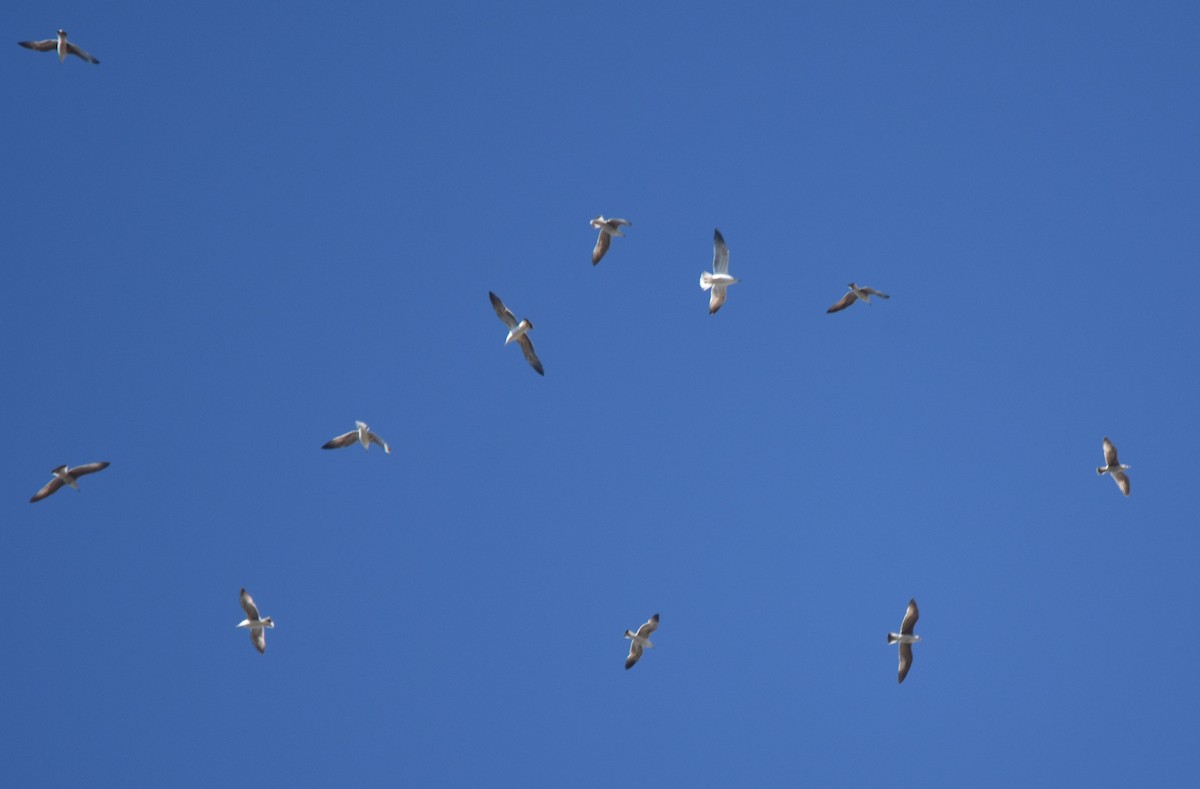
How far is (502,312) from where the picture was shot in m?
31.6

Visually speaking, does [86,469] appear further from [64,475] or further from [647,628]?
[647,628]

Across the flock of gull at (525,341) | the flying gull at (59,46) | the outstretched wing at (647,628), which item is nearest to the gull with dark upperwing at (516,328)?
the flock of gull at (525,341)

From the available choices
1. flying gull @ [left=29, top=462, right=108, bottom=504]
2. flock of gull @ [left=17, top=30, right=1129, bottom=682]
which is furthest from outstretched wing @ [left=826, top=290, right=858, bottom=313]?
flying gull @ [left=29, top=462, right=108, bottom=504]

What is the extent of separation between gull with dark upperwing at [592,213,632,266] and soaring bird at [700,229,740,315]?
1976 mm

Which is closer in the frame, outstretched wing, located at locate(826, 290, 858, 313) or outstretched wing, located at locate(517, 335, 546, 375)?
outstretched wing, located at locate(517, 335, 546, 375)

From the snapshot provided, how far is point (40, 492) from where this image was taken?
3231cm

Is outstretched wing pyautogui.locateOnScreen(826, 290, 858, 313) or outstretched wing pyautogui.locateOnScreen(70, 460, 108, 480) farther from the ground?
outstretched wing pyautogui.locateOnScreen(826, 290, 858, 313)

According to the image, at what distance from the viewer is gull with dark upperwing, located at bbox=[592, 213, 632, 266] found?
108 feet

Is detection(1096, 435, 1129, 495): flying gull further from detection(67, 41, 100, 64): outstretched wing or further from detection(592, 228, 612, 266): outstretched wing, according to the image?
detection(67, 41, 100, 64): outstretched wing

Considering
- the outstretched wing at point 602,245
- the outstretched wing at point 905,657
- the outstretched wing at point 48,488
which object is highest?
the outstretched wing at point 602,245

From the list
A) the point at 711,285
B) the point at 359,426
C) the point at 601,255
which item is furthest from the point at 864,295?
the point at 359,426

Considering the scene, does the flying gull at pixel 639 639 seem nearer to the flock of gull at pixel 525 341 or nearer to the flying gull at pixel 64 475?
the flock of gull at pixel 525 341

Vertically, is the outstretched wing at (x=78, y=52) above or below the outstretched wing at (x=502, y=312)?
above

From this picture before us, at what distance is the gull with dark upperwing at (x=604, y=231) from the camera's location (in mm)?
32938
